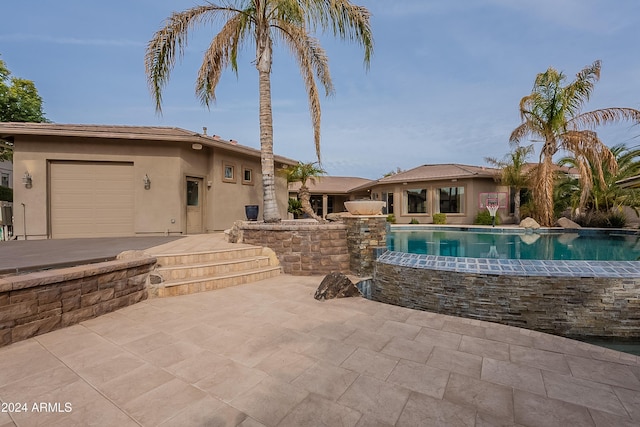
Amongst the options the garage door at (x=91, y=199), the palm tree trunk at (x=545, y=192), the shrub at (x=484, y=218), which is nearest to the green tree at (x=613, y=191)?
the palm tree trunk at (x=545, y=192)

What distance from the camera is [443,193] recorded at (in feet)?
63.5

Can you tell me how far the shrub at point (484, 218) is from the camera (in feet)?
56.3

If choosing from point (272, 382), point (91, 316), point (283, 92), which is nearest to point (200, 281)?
point (91, 316)

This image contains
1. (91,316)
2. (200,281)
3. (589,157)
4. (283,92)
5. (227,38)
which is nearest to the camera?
(91,316)

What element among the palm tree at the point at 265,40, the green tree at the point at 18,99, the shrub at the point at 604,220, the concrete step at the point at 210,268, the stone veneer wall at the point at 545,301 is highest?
the green tree at the point at 18,99

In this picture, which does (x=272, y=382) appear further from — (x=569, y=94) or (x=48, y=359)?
(x=569, y=94)

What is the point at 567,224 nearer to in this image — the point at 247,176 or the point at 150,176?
the point at 247,176

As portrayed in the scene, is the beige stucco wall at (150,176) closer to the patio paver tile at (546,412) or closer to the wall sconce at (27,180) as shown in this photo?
the wall sconce at (27,180)

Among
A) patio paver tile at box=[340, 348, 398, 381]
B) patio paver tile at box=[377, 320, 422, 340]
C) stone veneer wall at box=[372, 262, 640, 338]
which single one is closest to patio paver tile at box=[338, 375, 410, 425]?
patio paver tile at box=[340, 348, 398, 381]

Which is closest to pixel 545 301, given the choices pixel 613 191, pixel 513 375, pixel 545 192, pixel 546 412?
pixel 513 375

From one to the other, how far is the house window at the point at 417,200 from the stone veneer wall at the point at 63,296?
18.8 metres

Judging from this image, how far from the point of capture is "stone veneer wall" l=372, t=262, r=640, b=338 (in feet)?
15.1

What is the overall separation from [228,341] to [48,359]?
65.6 inches

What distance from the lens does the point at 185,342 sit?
3078 millimetres
